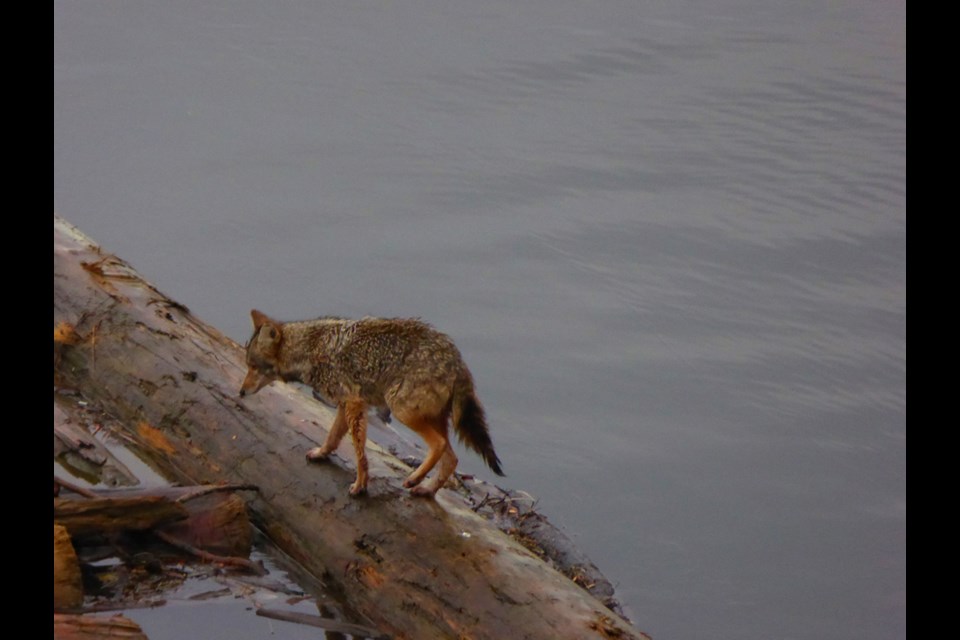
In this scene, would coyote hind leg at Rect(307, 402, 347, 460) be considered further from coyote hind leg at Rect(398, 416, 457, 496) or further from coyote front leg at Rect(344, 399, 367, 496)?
coyote hind leg at Rect(398, 416, 457, 496)

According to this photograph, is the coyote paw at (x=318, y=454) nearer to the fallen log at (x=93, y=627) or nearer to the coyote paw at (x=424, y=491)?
the coyote paw at (x=424, y=491)

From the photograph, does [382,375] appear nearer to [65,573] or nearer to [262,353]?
[262,353]

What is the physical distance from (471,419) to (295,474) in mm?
907

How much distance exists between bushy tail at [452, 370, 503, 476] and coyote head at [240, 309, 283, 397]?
0.99 metres

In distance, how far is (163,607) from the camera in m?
5.29

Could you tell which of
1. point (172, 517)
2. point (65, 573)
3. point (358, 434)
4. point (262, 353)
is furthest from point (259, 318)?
point (65, 573)

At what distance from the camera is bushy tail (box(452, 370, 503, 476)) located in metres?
5.31

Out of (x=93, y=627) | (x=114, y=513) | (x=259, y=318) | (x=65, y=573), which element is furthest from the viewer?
(x=259, y=318)

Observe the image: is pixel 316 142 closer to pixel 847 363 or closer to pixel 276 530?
pixel 847 363

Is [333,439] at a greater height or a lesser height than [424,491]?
greater

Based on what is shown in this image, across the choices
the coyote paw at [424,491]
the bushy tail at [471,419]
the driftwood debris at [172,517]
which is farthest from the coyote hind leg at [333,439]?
the bushy tail at [471,419]

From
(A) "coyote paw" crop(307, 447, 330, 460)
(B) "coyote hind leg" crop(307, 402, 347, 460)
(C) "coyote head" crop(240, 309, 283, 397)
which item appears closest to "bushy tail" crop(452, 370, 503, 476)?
(B) "coyote hind leg" crop(307, 402, 347, 460)

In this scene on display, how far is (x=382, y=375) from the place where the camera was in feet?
17.8

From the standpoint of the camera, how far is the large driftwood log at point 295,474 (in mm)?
4906
